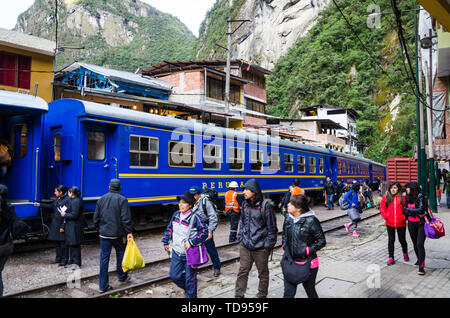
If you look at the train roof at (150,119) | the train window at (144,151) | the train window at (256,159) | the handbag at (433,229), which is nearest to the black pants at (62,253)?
the train window at (144,151)

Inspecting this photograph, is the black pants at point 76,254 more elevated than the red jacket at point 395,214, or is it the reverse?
the red jacket at point 395,214

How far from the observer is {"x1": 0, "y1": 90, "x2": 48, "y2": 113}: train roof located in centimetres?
731

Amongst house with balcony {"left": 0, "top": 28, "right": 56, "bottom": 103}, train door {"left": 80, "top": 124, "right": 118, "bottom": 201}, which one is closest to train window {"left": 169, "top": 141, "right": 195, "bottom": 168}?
train door {"left": 80, "top": 124, "right": 118, "bottom": 201}

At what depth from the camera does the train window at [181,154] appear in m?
10.4

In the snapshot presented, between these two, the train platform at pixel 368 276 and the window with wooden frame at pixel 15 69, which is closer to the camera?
the train platform at pixel 368 276

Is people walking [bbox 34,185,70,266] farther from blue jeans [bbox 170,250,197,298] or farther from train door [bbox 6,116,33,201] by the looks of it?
blue jeans [bbox 170,250,197,298]

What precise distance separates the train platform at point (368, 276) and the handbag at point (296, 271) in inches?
46.2

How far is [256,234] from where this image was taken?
4.66 metres

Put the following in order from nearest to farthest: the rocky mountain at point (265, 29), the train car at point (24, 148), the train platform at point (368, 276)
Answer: the train platform at point (368, 276), the train car at point (24, 148), the rocky mountain at point (265, 29)

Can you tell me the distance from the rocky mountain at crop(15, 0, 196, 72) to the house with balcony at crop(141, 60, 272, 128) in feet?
177

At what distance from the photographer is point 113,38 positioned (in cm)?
10488

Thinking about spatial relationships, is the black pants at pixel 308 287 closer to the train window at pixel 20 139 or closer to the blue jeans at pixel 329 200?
the train window at pixel 20 139

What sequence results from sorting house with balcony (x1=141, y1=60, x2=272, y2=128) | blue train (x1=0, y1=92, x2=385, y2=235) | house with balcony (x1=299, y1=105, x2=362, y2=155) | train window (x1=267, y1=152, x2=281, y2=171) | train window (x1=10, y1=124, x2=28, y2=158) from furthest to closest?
house with balcony (x1=299, y1=105, x2=362, y2=155) → house with balcony (x1=141, y1=60, x2=272, y2=128) → train window (x1=267, y1=152, x2=281, y2=171) → train window (x1=10, y1=124, x2=28, y2=158) → blue train (x1=0, y1=92, x2=385, y2=235)

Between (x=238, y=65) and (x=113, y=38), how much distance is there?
84175 millimetres
